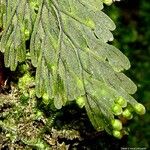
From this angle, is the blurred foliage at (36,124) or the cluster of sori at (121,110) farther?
the blurred foliage at (36,124)

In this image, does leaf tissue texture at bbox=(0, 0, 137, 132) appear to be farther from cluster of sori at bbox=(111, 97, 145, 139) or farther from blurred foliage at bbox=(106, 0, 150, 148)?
blurred foliage at bbox=(106, 0, 150, 148)

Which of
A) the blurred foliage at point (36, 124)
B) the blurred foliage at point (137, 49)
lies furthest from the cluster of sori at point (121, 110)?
the blurred foliage at point (137, 49)

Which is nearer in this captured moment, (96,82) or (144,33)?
(96,82)

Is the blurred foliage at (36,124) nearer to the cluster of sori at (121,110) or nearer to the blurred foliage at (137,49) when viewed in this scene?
the cluster of sori at (121,110)

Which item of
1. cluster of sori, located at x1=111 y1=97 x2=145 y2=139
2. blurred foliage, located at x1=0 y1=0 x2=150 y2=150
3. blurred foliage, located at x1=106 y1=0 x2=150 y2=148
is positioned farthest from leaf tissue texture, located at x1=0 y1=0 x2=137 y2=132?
blurred foliage, located at x1=106 y1=0 x2=150 y2=148

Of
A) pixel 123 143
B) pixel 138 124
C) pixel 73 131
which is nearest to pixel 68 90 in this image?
pixel 73 131

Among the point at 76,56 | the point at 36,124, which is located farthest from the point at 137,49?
the point at 76,56

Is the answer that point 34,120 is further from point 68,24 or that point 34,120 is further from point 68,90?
point 68,24

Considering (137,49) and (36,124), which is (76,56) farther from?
(137,49)
